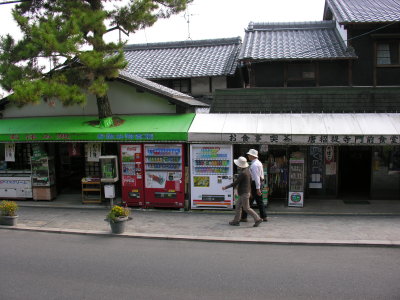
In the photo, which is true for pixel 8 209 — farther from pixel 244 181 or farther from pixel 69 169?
pixel 244 181

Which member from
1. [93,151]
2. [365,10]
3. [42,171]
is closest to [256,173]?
[93,151]

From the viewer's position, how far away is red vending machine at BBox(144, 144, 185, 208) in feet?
39.7

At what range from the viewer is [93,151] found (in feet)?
43.5

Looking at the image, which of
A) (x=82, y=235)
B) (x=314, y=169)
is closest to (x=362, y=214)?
(x=314, y=169)

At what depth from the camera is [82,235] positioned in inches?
390

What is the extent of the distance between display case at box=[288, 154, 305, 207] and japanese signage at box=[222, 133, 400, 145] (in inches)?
43.5

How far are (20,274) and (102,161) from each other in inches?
229

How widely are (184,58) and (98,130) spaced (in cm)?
842

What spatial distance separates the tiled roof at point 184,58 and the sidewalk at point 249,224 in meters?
7.68

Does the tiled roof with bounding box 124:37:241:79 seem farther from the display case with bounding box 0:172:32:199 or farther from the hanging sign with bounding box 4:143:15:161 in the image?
the display case with bounding box 0:172:32:199

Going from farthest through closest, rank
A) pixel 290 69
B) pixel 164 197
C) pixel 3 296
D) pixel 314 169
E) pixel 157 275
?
pixel 290 69 → pixel 314 169 → pixel 164 197 → pixel 157 275 → pixel 3 296

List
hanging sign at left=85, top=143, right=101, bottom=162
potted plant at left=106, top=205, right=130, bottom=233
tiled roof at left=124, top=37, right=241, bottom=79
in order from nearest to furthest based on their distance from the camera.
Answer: potted plant at left=106, top=205, right=130, bottom=233 < hanging sign at left=85, top=143, right=101, bottom=162 < tiled roof at left=124, top=37, right=241, bottom=79

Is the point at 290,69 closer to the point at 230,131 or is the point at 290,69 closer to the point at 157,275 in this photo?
the point at 230,131

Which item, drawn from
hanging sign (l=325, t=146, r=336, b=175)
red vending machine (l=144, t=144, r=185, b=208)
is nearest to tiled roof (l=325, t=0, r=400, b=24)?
hanging sign (l=325, t=146, r=336, b=175)
